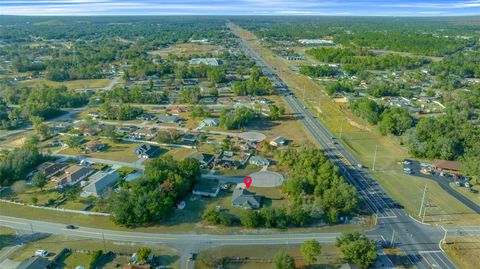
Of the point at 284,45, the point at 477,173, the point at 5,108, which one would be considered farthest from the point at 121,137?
the point at 284,45

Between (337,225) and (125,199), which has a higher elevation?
(125,199)

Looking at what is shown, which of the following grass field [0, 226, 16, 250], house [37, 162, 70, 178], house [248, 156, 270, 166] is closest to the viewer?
grass field [0, 226, 16, 250]

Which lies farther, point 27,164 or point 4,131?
point 4,131

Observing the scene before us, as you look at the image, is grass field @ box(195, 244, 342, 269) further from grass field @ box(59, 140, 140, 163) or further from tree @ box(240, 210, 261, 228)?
grass field @ box(59, 140, 140, 163)

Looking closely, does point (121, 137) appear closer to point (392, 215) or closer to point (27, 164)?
point (27, 164)

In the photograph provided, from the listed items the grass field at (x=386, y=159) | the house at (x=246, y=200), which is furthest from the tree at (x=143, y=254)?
the grass field at (x=386, y=159)

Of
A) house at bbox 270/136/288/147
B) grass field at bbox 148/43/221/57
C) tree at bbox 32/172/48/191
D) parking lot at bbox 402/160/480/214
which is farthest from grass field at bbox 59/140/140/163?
grass field at bbox 148/43/221/57

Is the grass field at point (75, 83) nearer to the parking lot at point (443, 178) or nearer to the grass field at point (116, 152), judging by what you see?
the grass field at point (116, 152)
